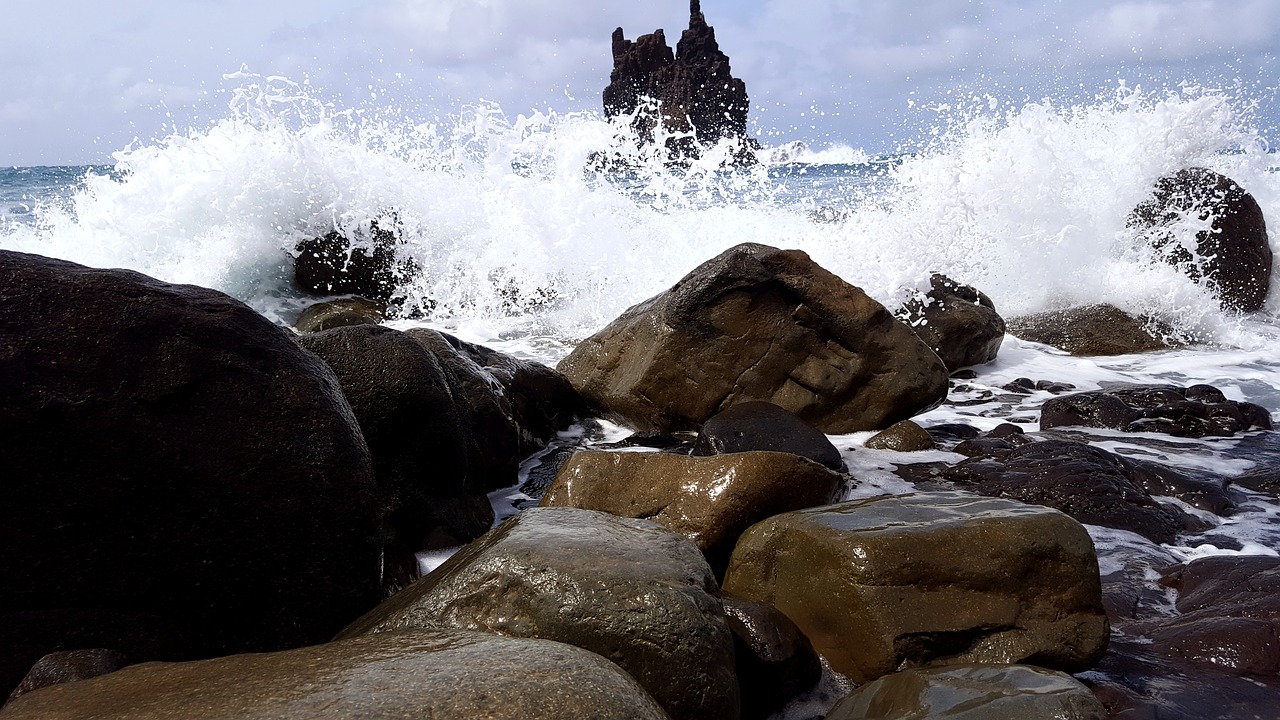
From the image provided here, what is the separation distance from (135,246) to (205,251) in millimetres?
784

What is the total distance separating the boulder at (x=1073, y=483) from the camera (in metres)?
4.14

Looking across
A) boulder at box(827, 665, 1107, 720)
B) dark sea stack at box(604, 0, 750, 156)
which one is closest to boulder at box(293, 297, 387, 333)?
boulder at box(827, 665, 1107, 720)

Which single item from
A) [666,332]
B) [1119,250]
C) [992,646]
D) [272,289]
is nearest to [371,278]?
[272,289]

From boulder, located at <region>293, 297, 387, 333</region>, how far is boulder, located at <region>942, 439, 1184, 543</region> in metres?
5.81

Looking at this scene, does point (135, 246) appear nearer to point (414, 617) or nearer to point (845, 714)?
point (414, 617)

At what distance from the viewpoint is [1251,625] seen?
9.75ft

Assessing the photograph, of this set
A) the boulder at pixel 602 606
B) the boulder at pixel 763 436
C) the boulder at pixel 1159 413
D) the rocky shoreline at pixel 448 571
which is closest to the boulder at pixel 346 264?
the boulder at pixel 763 436

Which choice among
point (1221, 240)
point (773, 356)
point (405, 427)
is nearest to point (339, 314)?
point (773, 356)

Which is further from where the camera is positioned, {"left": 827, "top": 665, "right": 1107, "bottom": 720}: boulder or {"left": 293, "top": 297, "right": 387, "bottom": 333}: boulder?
{"left": 293, "top": 297, "right": 387, "bottom": 333}: boulder

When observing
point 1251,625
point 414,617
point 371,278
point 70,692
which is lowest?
point 1251,625

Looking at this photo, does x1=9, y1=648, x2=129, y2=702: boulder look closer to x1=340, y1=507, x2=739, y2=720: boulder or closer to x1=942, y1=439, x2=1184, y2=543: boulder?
x1=340, y1=507, x2=739, y2=720: boulder

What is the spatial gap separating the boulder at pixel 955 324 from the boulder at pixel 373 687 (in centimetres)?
598

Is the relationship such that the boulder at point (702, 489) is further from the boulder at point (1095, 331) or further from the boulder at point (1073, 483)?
the boulder at point (1095, 331)

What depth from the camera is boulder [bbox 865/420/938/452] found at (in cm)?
534
